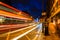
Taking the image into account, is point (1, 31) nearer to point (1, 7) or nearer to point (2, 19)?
point (2, 19)

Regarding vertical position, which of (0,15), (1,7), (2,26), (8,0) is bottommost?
(2,26)

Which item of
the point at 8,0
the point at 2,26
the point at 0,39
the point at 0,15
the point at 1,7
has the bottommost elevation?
the point at 0,39

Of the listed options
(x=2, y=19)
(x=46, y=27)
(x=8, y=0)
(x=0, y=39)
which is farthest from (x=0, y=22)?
(x=8, y=0)

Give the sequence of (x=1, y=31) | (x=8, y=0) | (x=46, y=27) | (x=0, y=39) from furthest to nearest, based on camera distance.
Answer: (x=8, y=0)
(x=46, y=27)
(x=1, y=31)
(x=0, y=39)

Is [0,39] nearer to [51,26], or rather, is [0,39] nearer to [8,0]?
[51,26]

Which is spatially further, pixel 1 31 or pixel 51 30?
pixel 51 30

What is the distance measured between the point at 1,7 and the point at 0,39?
15.1 ft

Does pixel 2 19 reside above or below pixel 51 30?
above

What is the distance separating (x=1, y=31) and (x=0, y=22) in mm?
935

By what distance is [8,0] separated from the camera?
4594 cm

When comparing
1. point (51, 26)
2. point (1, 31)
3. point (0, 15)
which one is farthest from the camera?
point (51, 26)

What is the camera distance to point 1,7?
1370cm

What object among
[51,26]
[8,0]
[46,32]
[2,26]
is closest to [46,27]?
[46,32]

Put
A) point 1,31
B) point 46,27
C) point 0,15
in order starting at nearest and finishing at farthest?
point 0,15 < point 1,31 < point 46,27
